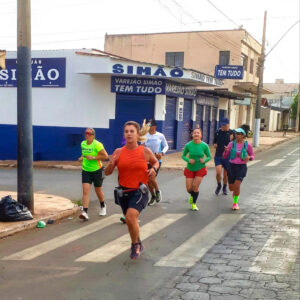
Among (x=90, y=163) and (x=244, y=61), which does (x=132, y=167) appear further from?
(x=244, y=61)

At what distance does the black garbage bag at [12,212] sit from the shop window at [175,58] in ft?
97.5

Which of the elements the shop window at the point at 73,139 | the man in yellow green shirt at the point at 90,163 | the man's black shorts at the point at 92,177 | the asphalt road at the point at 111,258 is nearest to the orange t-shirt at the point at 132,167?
the asphalt road at the point at 111,258

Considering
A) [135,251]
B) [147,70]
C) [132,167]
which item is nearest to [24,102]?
[132,167]

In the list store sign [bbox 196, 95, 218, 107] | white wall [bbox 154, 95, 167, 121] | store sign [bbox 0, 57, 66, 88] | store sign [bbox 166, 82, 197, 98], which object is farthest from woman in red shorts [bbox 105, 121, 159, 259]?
store sign [bbox 196, 95, 218, 107]

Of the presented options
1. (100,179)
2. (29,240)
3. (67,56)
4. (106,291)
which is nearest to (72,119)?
(67,56)

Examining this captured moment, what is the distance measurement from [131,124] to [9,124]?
1445cm

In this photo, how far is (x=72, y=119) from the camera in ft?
59.7

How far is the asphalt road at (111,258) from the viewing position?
4539mm

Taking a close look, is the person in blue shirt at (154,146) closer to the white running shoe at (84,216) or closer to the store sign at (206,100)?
the white running shoe at (84,216)

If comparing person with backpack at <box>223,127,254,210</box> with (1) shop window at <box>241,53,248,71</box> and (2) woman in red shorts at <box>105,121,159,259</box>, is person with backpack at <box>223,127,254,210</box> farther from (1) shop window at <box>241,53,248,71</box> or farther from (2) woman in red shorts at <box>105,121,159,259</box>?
(1) shop window at <box>241,53,248,71</box>

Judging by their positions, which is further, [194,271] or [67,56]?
[67,56]

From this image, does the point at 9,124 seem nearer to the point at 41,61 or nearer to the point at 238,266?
the point at 41,61

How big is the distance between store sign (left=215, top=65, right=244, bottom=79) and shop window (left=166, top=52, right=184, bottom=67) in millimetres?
10219

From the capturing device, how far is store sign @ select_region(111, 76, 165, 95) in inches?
723
